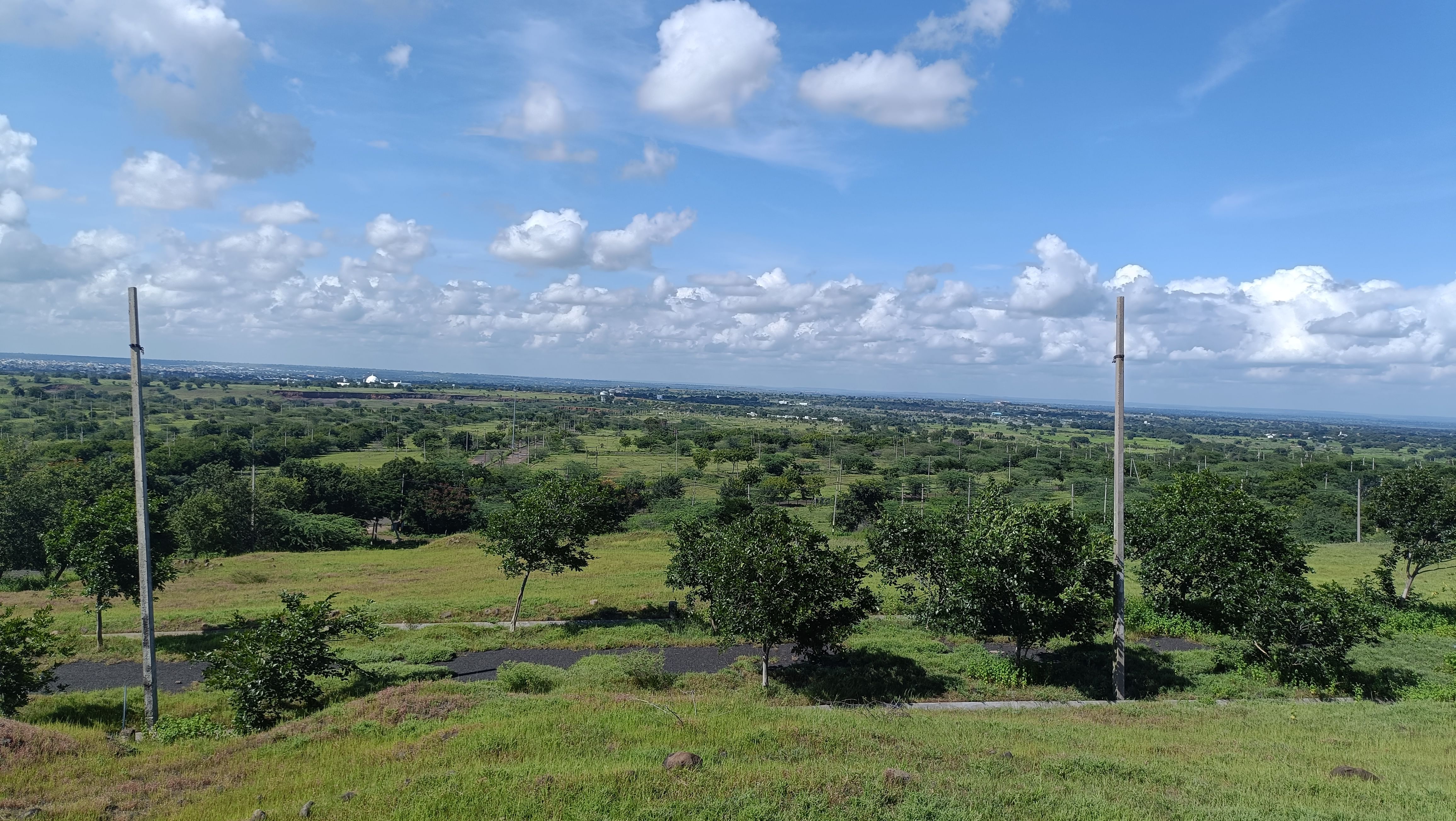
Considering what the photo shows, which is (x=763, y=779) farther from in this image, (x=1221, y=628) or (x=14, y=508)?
(x=14, y=508)

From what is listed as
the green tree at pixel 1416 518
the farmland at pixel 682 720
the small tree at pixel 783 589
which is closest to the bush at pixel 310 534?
the farmland at pixel 682 720

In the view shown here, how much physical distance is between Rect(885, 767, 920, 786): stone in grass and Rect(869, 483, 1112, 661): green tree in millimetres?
8115

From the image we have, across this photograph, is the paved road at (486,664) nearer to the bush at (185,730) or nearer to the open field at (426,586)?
the open field at (426,586)

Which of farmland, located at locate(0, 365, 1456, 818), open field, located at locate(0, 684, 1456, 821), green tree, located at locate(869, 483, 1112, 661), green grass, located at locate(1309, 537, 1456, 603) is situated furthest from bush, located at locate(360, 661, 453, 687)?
green grass, located at locate(1309, 537, 1456, 603)

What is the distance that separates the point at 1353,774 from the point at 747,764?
9618 millimetres

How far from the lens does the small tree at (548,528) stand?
25.2 m

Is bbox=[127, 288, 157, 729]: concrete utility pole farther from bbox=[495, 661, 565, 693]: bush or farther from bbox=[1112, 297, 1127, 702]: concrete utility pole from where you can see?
bbox=[1112, 297, 1127, 702]: concrete utility pole

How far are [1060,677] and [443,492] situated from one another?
183ft

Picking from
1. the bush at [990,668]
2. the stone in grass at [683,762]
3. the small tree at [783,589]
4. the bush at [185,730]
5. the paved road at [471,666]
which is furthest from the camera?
the paved road at [471,666]

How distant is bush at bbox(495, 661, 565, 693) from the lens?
691 inches

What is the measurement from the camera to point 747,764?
35.8 feet

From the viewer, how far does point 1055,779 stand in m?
10.4

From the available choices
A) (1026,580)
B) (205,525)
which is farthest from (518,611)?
(205,525)

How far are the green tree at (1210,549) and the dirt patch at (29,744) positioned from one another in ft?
86.6
